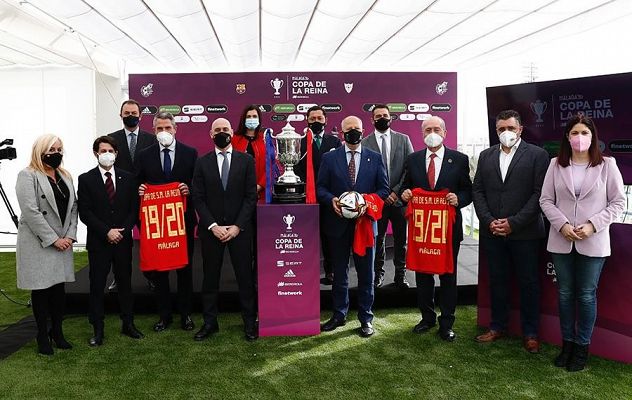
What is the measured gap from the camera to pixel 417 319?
12.2 feet

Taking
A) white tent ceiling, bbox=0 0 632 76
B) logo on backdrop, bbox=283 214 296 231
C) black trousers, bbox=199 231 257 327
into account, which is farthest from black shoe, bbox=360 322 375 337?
white tent ceiling, bbox=0 0 632 76

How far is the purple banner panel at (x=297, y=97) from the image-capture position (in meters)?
6.42

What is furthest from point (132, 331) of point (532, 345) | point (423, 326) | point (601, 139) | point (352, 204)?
point (601, 139)

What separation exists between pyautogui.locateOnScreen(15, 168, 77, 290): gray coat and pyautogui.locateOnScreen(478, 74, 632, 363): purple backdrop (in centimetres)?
303

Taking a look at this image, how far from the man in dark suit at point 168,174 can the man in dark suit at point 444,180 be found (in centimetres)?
153

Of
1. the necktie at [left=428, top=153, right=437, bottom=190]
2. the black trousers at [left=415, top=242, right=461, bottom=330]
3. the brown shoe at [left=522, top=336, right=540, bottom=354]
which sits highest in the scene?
the necktie at [left=428, top=153, right=437, bottom=190]

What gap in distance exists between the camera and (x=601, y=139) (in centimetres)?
295

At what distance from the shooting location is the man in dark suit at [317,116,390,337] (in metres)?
3.34

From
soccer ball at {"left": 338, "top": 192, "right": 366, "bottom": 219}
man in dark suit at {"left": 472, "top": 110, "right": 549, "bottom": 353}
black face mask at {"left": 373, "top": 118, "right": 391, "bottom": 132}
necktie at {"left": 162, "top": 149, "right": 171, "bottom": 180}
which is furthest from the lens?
black face mask at {"left": 373, "top": 118, "right": 391, "bottom": 132}

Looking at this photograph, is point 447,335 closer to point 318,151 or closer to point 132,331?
point 318,151

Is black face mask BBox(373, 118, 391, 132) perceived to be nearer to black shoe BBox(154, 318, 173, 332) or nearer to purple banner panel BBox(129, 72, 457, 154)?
black shoe BBox(154, 318, 173, 332)

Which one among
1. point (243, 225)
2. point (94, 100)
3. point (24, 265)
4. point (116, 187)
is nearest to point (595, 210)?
point (243, 225)

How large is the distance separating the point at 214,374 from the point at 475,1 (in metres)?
4.92

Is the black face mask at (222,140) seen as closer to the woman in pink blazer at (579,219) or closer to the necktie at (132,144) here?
the necktie at (132,144)
